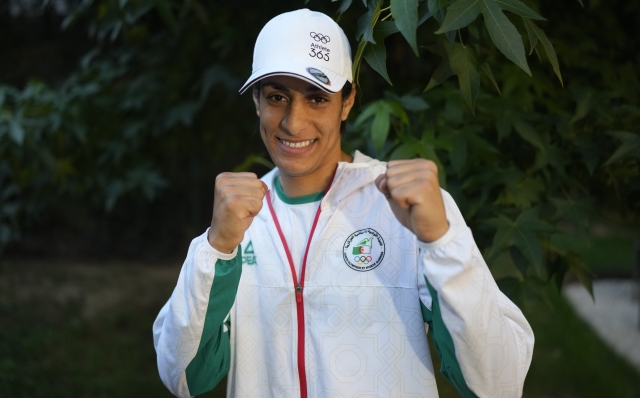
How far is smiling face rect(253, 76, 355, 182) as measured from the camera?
1701 mm

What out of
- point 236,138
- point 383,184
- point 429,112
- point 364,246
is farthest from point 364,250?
point 236,138

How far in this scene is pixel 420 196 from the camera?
134 cm

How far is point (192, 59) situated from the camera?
10.3ft

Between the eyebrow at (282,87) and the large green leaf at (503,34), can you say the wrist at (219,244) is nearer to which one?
the eyebrow at (282,87)

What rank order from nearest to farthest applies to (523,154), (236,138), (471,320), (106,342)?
1. (471,320)
2. (523,154)
3. (236,138)
4. (106,342)

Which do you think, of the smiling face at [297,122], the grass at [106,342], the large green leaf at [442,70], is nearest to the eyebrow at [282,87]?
the smiling face at [297,122]

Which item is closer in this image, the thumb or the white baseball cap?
the thumb

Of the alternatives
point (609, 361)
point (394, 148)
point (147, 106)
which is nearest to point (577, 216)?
point (394, 148)

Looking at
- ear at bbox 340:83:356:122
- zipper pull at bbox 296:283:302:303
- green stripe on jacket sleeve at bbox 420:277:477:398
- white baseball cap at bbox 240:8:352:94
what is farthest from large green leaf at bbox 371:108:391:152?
green stripe on jacket sleeve at bbox 420:277:477:398

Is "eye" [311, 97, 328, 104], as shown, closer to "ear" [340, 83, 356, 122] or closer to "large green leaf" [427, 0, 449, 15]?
"ear" [340, 83, 356, 122]

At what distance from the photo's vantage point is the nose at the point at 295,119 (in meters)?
1.68

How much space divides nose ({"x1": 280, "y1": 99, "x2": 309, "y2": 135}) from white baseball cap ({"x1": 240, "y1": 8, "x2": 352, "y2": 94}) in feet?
0.28

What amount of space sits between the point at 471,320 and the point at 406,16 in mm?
621

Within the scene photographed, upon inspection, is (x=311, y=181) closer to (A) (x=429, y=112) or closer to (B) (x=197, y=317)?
(B) (x=197, y=317)
